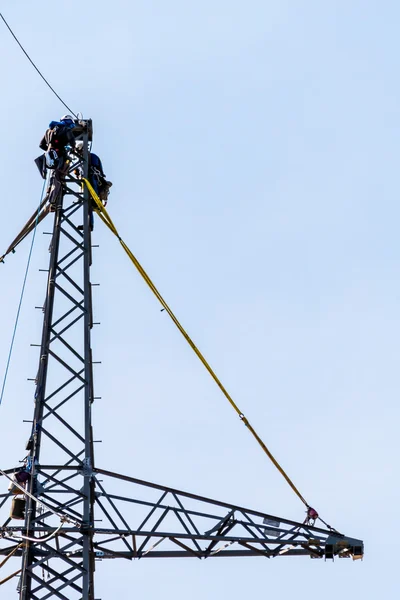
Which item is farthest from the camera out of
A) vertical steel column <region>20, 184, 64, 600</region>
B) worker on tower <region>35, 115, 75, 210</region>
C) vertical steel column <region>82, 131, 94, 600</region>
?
worker on tower <region>35, 115, 75, 210</region>

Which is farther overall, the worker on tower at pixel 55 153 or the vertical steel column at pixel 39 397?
the worker on tower at pixel 55 153

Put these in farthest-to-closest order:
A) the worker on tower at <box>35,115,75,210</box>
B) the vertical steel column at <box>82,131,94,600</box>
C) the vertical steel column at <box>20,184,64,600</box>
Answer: the worker on tower at <box>35,115,75,210</box> < the vertical steel column at <box>82,131,94,600</box> < the vertical steel column at <box>20,184,64,600</box>

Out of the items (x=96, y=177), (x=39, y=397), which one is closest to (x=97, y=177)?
(x=96, y=177)

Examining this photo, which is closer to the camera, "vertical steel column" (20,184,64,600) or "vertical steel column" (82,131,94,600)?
"vertical steel column" (20,184,64,600)

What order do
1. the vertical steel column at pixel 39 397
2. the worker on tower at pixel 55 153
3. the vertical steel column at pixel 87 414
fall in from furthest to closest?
the worker on tower at pixel 55 153 < the vertical steel column at pixel 87 414 < the vertical steel column at pixel 39 397

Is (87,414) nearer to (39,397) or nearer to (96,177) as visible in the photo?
(39,397)

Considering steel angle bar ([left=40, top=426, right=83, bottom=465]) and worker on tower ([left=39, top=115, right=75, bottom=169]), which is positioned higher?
worker on tower ([left=39, top=115, right=75, bottom=169])

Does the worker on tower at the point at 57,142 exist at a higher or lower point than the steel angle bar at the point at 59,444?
higher

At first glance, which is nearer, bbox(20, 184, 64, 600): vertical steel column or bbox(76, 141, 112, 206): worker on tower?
bbox(20, 184, 64, 600): vertical steel column

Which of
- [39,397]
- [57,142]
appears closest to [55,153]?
[57,142]

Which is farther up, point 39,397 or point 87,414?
point 39,397

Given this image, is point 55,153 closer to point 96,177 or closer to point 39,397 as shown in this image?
point 96,177

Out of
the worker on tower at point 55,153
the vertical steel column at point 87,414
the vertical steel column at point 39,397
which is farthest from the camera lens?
the worker on tower at point 55,153

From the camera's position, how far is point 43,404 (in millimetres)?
31531
